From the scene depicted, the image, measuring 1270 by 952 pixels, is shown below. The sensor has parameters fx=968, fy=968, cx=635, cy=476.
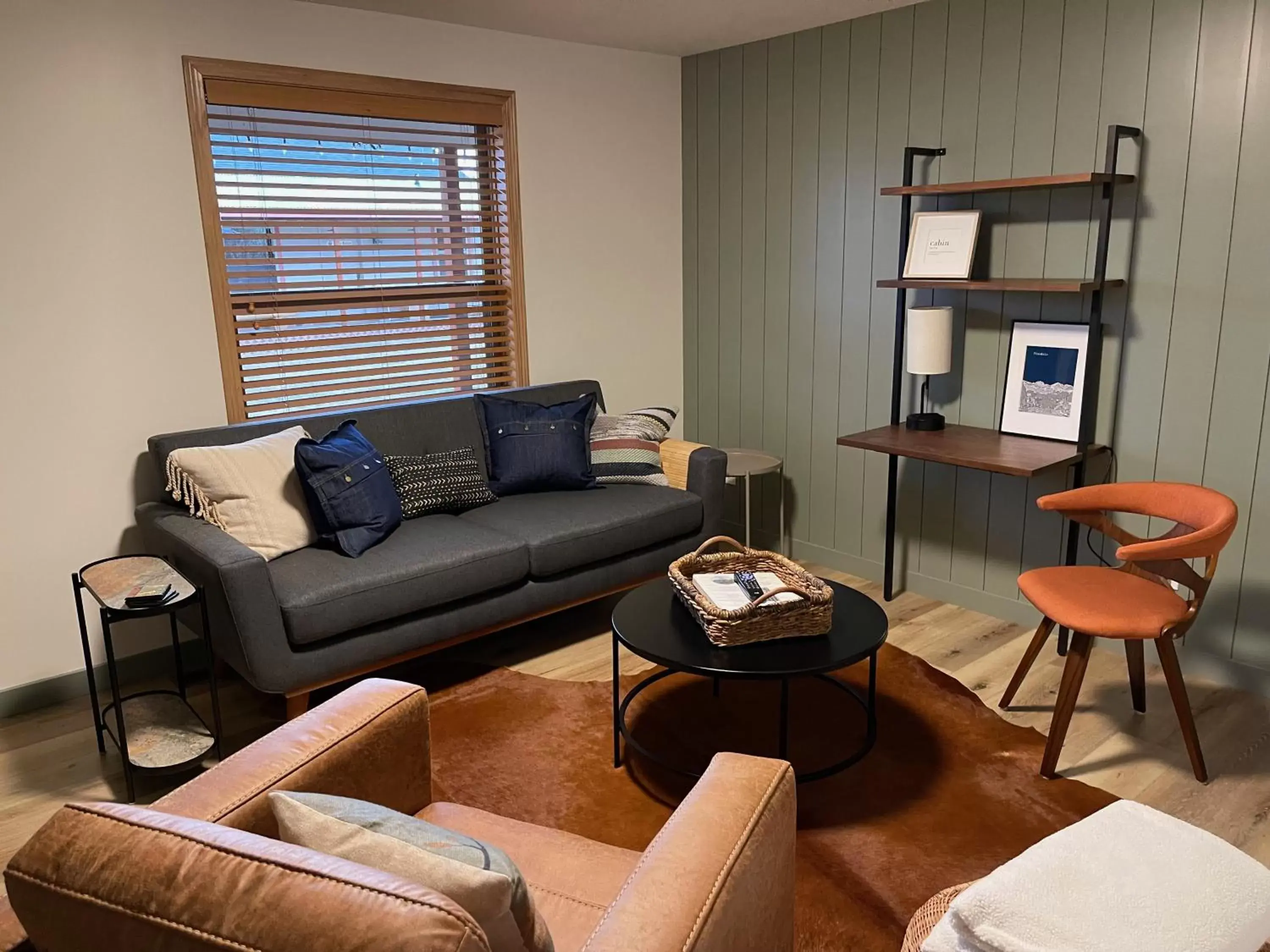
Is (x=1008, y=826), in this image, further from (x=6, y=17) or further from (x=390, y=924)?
(x=6, y=17)

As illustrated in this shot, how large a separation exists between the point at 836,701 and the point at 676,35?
279 cm

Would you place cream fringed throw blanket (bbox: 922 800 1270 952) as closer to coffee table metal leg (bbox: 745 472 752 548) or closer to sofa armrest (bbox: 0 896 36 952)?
sofa armrest (bbox: 0 896 36 952)

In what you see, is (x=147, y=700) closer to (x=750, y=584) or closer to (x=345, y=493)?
(x=345, y=493)

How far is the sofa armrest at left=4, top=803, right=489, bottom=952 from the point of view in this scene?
96cm

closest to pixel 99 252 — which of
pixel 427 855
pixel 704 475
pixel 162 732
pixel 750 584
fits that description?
pixel 162 732

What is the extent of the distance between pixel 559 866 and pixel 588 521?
1.87m

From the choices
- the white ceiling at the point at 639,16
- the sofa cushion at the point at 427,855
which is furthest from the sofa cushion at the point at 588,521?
the sofa cushion at the point at 427,855

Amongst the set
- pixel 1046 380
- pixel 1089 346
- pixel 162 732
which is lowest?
pixel 162 732

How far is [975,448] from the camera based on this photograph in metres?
3.37

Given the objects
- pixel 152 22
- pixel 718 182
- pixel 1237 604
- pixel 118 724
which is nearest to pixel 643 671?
pixel 118 724

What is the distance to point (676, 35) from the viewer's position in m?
4.05

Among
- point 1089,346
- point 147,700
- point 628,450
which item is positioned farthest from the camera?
point 628,450

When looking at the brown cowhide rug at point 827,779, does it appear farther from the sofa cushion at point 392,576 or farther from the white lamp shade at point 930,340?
the white lamp shade at point 930,340

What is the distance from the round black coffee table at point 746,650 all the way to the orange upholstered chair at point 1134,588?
502mm
